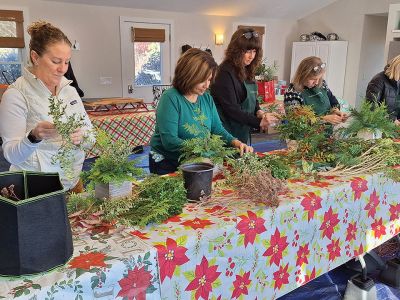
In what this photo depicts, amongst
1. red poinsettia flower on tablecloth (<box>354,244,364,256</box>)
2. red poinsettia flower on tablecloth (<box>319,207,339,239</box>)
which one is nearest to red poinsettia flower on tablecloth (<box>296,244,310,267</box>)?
red poinsettia flower on tablecloth (<box>319,207,339,239</box>)

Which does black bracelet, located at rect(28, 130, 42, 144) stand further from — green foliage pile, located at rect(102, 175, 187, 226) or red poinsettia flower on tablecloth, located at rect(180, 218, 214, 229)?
red poinsettia flower on tablecloth, located at rect(180, 218, 214, 229)

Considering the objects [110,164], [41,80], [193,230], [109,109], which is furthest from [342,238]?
[109,109]

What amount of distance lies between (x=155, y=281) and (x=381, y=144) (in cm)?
143

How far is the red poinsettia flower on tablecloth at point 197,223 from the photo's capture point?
122 centimetres

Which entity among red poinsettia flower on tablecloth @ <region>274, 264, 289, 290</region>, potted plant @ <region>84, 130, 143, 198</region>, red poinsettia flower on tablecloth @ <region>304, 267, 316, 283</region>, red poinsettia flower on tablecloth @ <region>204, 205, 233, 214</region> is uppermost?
potted plant @ <region>84, 130, 143, 198</region>

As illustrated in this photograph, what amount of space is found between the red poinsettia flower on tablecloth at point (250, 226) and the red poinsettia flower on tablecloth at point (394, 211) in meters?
0.93

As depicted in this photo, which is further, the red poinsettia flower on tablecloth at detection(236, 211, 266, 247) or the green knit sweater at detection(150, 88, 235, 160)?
the green knit sweater at detection(150, 88, 235, 160)

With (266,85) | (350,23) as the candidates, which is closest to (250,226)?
(266,85)

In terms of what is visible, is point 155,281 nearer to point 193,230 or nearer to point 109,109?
point 193,230

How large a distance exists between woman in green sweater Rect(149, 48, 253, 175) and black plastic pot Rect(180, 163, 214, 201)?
381 millimetres

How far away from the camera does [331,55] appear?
8.06 metres

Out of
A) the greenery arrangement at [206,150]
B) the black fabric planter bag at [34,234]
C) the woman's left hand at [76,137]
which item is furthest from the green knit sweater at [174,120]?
the black fabric planter bag at [34,234]

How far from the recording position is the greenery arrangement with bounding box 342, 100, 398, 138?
2.07 metres

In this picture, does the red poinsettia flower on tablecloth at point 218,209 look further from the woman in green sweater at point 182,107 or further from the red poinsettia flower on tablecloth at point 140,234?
the woman in green sweater at point 182,107
